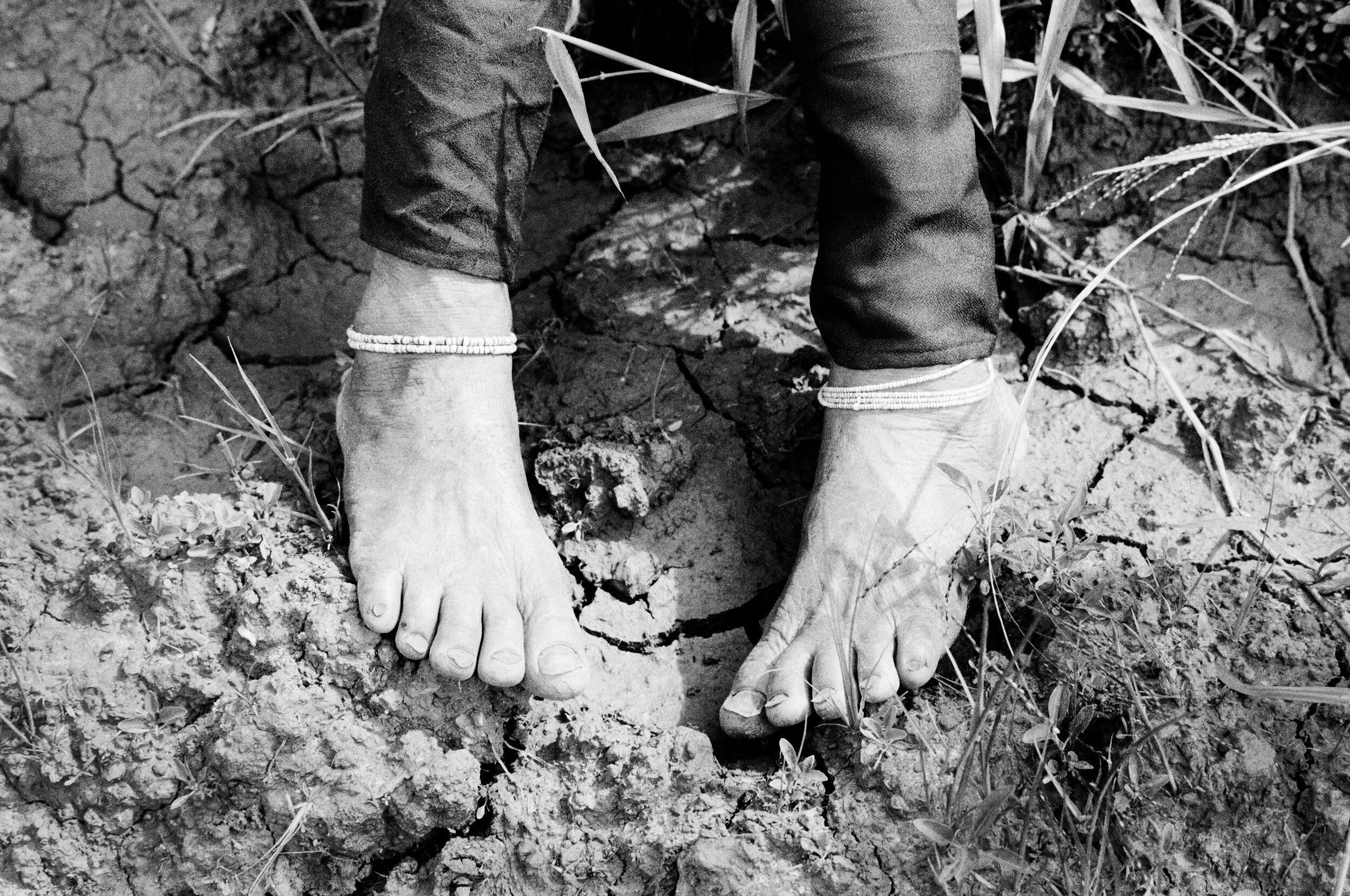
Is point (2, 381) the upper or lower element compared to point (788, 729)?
upper

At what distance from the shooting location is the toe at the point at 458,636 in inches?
56.7

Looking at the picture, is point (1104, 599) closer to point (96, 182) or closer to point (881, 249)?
point (881, 249)

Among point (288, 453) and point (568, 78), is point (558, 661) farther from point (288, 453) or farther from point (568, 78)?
point (568, 78)

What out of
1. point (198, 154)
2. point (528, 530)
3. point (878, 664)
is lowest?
point (878, 664)

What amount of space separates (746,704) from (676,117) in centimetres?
96

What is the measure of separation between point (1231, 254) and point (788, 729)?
1282 millimetres

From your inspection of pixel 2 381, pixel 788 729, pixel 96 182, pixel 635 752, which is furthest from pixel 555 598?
pixel 96 182

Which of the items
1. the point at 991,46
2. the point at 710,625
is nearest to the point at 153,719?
the point at 710,625

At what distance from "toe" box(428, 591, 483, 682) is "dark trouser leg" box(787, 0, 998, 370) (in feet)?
2.23

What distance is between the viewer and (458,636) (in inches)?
57.3

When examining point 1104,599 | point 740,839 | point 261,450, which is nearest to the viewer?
point 740,839

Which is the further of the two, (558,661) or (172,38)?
(172,38)

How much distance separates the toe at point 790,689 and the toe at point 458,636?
0.43 metres

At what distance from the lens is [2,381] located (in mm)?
1851
